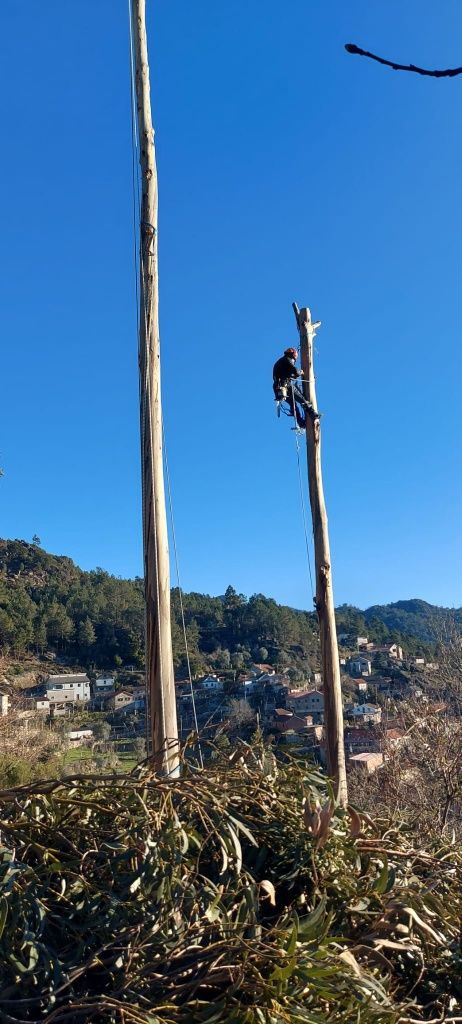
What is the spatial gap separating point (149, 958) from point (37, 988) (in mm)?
149

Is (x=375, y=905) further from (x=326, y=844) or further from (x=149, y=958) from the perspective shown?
(x=149, y=958)

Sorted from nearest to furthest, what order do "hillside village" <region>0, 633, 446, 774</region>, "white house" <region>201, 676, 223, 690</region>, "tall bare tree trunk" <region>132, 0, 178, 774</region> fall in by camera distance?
"tall bare tree trunk" <region>132, 0, 178, 774</region> < "hillside village" <region>0, 633, 446, 774</region> < "white house" <region>201, 676, 223, 690</region>

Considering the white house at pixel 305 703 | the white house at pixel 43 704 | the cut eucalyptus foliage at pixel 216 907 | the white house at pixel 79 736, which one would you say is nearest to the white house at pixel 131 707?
the white house at pixel 43 704

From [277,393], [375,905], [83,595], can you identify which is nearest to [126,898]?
[375,905]

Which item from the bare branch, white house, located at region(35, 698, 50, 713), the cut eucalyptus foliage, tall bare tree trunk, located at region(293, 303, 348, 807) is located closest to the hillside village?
white house, located at region(35, 698, 50, 713)

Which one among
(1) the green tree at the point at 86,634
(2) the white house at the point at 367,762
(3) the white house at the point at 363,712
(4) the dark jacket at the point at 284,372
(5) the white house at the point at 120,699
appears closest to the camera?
(4) the dark jacket at the point at 284,372

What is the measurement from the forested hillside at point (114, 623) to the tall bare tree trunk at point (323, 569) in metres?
29.8

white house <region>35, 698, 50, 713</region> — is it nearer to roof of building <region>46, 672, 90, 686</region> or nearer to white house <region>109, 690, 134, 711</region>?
white house <region>109, 690, 134, 711</region>

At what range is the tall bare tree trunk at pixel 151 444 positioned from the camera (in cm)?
266

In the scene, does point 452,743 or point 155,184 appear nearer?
point 155,184

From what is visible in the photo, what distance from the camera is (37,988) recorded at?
0.97 meters

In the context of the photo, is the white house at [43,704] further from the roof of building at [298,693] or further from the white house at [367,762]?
the white house at [367,762]

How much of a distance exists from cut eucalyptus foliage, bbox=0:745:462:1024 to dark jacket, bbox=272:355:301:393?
418 centimetres

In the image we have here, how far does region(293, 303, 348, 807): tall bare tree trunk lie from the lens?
500cm
